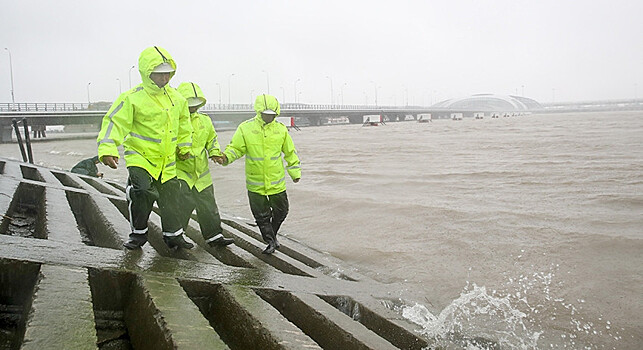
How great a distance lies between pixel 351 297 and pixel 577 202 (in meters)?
6.31

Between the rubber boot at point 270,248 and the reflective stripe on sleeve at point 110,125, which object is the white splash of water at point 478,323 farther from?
the reflective stripe on sleeve at point 110,125

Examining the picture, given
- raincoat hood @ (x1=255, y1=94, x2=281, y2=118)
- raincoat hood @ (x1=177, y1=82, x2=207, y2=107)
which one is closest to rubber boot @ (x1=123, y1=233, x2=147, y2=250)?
raincoat hood @ (x1=177, y1=82, x2=207, y2=107)

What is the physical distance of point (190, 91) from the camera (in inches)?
181

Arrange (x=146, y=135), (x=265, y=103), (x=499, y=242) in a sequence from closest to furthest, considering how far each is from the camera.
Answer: (x=146, y=135) → (x=265, y=103) → (x=499, y=242)

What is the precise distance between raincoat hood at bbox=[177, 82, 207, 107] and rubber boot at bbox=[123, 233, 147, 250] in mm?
1499

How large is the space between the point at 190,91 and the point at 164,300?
8.37ft

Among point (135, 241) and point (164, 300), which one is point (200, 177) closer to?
point (135, 241)

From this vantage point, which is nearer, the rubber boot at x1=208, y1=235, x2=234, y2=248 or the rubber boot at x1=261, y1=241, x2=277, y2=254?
the rubber boot at x1=208, y1=235, x2=234, y2=248

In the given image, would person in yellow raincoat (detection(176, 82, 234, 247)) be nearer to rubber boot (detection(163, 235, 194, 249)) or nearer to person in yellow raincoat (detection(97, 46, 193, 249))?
rubber boot (detection(163, 235, 194, 249))

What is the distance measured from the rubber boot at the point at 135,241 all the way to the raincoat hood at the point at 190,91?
150 centimetres

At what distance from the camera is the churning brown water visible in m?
4.01

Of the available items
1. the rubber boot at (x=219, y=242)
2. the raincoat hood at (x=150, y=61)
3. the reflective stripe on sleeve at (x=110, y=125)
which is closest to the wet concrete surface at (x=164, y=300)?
the rubber boot at (x=219, y=242)

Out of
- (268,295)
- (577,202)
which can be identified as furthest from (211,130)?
(577,202)

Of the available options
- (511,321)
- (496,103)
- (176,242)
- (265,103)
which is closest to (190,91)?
(265,103)
